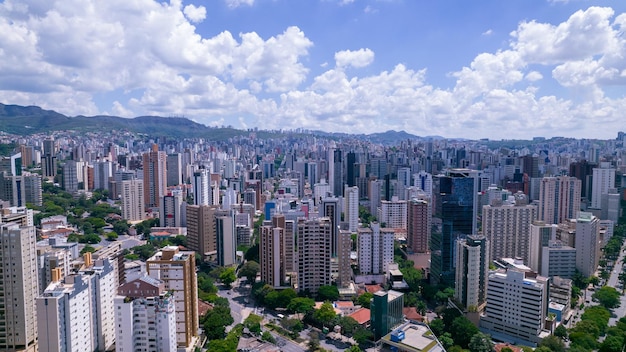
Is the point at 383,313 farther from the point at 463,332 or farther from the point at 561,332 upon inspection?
the point at 561,332

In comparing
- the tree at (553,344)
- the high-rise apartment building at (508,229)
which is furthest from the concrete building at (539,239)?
the tree at (553,344)

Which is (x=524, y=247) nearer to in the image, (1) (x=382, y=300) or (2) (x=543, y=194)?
(2) (x=543, y=194)

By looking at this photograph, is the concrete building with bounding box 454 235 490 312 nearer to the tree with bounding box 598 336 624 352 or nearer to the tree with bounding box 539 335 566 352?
the tree with bounding box 539 335 566 352

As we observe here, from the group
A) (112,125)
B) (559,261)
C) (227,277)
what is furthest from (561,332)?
(112,125)

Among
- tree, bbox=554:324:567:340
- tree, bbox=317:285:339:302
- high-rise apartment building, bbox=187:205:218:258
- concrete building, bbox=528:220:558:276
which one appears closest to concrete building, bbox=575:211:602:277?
concrete building, bbox=528:220:558:276

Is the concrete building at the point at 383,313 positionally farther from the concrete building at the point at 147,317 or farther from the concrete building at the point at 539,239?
the concrete building at the point at 539,239

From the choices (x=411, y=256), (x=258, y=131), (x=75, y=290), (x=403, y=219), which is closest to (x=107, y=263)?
(x=75, y=290)
